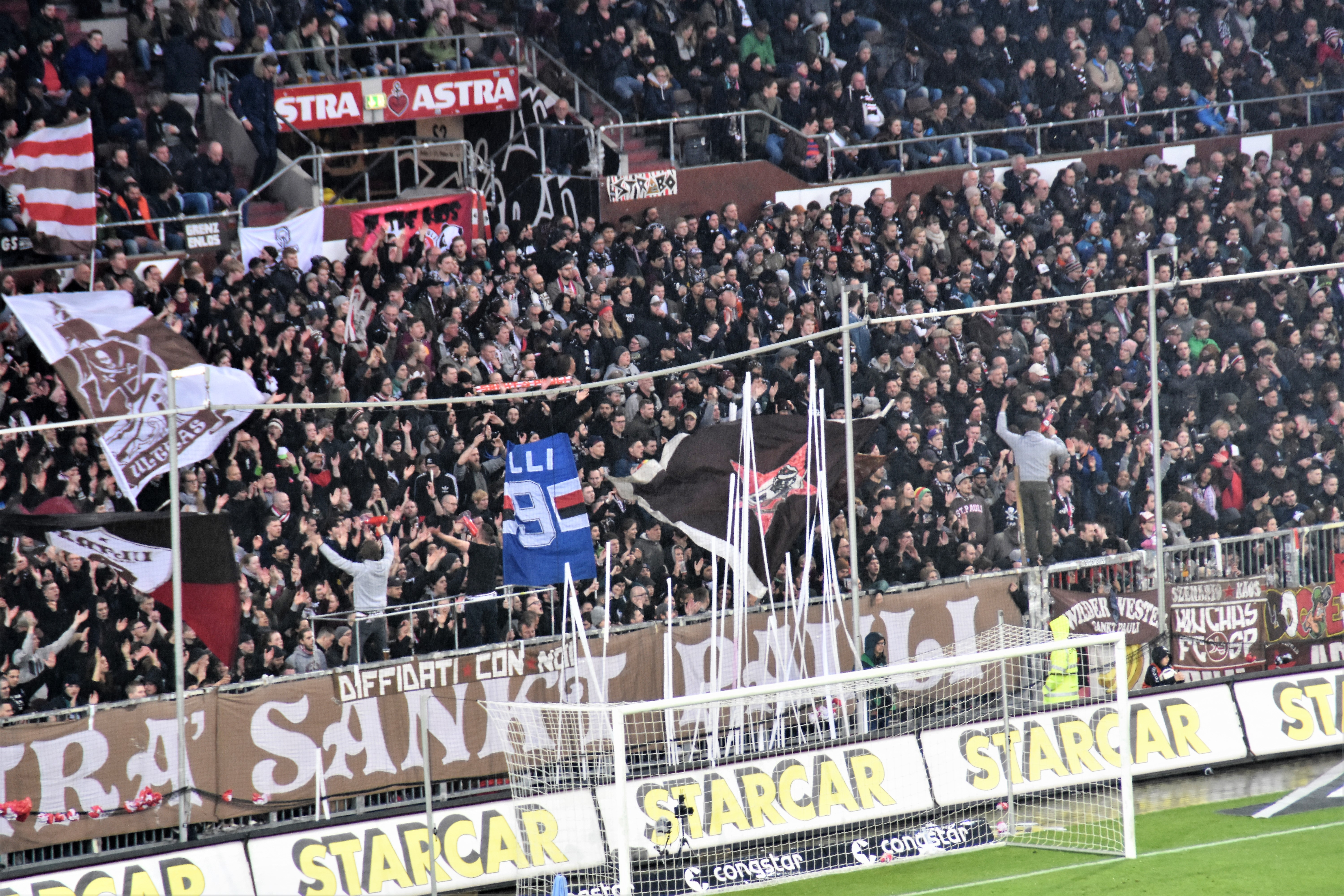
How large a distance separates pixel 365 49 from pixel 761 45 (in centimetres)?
525

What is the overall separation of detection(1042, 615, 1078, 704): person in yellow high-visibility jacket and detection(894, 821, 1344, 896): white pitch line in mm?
1313

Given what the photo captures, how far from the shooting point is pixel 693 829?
1173 cm

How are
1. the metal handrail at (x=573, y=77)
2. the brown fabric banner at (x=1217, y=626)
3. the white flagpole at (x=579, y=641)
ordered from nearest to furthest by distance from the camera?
the white flagpole at (x=579, y=641) < the brown fabric banner at (x=1217, y=626) < the metal handrail at (x=573, y=77)

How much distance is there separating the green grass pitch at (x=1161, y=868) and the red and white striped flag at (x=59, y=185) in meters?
Answer: 9.38

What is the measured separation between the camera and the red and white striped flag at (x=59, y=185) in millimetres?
15945

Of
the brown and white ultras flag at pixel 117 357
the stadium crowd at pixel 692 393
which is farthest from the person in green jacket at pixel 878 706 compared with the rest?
the brown and white ultras flag at pixel 117 357

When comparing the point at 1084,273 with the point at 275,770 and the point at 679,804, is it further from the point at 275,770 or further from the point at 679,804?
the point at 275,770

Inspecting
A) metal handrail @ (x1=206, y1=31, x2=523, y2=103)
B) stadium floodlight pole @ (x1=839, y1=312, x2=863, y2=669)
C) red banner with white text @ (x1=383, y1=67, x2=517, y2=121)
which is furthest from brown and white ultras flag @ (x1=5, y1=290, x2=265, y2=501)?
red banner with white text @ (x1=383, y1=67, x2=517, y2=121)

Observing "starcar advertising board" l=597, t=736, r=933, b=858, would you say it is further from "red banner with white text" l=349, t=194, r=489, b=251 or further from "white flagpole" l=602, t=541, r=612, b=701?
"red banner with white text" l=349, t=194, r=489, b=251

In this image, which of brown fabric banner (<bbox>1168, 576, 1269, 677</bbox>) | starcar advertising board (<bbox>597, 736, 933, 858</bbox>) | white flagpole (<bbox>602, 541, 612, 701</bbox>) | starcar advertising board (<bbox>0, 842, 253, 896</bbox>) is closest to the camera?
starcar advertising board (<bbox>0, 842, 253, 896</bbox>)

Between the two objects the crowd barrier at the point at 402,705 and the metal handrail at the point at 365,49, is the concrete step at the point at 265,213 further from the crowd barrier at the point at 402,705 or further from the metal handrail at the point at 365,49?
the crowd barrier at the point at 402,705

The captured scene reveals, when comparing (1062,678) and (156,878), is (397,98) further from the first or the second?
(156,878)

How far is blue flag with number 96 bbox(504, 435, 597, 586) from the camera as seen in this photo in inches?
491

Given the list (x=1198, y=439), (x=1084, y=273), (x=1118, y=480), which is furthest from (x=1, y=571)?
(x=1084, y=273)
